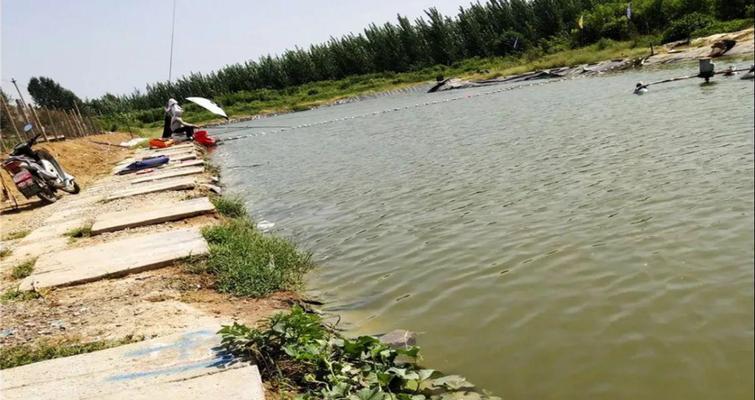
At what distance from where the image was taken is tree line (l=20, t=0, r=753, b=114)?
39.4m

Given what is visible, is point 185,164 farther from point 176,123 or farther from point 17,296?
point 17,296

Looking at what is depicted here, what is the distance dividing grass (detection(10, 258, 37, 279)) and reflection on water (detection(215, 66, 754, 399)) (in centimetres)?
280

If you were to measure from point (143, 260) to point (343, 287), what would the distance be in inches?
78.4

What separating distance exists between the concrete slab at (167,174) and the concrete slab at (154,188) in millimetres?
937

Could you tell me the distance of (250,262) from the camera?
5.45 meters

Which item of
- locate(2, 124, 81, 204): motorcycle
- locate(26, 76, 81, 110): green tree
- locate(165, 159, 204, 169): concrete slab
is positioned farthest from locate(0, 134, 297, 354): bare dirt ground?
locate(26, 76, 81, 110): green tree

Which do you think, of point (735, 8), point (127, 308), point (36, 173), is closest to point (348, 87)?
point (36, 173)

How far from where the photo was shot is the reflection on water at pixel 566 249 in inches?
123

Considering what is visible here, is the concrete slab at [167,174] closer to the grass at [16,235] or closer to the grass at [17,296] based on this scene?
the grass at [16,235]

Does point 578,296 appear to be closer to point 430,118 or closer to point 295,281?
point 295,281

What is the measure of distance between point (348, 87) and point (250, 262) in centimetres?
4000

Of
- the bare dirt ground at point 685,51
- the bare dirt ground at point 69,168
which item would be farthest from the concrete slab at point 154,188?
the bare dirt ground at point 685,51

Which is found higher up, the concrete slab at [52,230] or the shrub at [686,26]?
the concrete slab at [52,230]

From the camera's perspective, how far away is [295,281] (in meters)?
5.49
